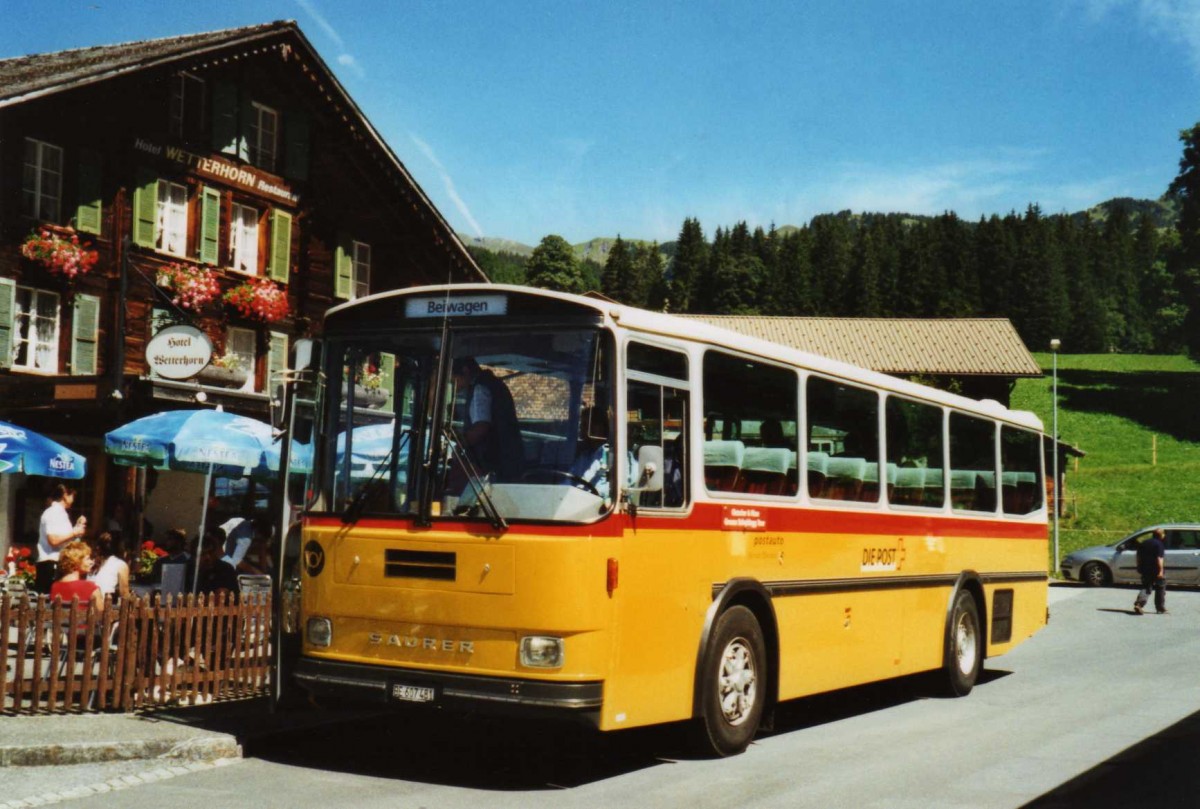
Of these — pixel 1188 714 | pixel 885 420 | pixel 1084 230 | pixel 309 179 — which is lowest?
pixel 1188 714

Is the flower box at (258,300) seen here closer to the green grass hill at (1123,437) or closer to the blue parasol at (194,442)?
A: the blue parasol at (194,442)

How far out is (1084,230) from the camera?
166000 mm

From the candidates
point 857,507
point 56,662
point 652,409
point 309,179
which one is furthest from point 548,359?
point 309,179

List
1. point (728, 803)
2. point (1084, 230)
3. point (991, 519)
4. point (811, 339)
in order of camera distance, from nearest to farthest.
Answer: point (728, 803) < point (991, 519) < point (811, 339) < point (1084, 230)

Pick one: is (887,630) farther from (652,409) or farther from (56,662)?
(56,662)

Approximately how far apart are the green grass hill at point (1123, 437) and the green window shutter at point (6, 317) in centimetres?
3675

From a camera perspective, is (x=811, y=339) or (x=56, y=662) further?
(x=811, y=339)

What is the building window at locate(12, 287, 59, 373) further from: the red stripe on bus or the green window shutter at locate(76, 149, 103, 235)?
the red stripe on bus

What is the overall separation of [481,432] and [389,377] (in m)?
0.92

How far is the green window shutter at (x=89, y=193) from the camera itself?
25406 millimetres

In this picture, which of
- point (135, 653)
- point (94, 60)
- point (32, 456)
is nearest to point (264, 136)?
point (94, 60)

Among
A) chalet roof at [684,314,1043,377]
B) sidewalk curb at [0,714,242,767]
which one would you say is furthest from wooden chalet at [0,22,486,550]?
chalet roof at [684,314,1043,377]

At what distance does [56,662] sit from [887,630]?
6.81m

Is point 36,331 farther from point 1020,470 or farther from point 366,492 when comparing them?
point 366,492
